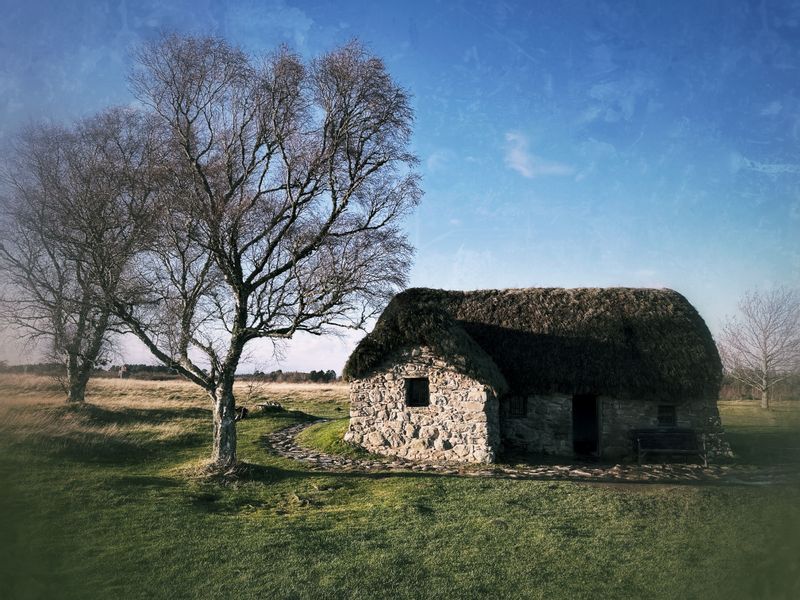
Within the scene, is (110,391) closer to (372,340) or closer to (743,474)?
(372,340)

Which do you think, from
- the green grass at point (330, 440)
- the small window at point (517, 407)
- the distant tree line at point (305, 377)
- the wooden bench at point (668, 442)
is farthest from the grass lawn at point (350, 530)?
the distant tree line at point (305, 377)

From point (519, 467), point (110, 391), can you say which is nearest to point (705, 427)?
point (519, 467)

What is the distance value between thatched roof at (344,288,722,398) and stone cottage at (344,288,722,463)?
0.13ft

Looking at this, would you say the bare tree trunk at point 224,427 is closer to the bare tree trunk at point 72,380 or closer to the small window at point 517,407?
the bare tree trunk at point 72,380

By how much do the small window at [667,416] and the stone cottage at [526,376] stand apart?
36 millimetres

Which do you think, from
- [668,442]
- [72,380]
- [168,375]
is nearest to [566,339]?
[668,442]

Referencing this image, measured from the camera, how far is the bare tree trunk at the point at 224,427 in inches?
569

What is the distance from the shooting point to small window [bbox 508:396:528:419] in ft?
61.6

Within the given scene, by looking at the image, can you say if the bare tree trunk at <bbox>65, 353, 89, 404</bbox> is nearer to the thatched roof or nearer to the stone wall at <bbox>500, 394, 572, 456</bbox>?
the thatched roof

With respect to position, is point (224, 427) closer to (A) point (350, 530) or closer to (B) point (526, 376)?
(A) point (350, 530)

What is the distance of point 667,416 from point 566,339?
438 centimetres

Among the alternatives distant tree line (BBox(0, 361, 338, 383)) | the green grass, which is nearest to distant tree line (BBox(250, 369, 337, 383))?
distant tree line (BBox(0, 361, 338, 383))

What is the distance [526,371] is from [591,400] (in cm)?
667

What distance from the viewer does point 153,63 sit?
42.3 ft
